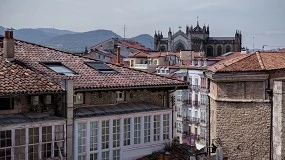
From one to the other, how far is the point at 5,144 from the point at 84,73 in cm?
561

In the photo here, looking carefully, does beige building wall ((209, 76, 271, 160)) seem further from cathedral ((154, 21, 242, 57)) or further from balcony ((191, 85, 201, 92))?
cathedral ((154, 21, 242, 57))

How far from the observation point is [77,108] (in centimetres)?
1991

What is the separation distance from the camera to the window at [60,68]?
69.4 feet

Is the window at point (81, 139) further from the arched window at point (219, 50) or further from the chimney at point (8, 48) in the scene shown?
the arched window at point (219, 50)

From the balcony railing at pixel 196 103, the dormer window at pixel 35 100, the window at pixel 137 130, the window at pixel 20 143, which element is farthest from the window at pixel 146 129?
the balcony railing at pixel 196 103

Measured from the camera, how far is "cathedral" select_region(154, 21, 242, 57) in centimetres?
13988

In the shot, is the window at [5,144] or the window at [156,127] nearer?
the window at [5,144]

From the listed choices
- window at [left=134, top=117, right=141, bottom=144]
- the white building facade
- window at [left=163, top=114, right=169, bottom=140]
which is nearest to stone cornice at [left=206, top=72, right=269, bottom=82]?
the white building facade

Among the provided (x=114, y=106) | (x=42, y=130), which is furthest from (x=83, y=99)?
(x=42, y=130)

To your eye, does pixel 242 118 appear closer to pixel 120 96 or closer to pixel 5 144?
pixel 120 96

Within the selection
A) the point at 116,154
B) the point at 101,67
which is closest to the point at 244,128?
the point at 116,154

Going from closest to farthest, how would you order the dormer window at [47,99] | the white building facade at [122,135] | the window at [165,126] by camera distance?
the dormer window at [47,99]
the white building facade at [122,135]
the window at [165,126]

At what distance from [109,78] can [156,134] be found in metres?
3.28

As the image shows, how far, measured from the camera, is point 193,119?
65.9 m
